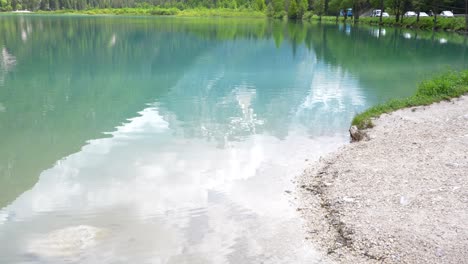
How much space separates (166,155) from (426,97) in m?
11.5

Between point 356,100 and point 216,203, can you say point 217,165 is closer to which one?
point 216,203

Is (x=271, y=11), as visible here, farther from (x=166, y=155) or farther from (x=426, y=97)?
(x=166, y=155)

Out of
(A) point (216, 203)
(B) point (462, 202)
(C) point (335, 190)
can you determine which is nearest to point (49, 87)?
(A) point (216, 203)

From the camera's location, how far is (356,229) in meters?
9.09

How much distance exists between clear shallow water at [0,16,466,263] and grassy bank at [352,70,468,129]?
1039mm

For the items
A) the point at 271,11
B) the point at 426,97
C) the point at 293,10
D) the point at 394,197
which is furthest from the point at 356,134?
the point at 271,11

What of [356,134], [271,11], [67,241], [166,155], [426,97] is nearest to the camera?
[67,241]

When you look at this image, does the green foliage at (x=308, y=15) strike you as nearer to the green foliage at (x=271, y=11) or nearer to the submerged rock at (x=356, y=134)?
the green foliage at (x=271, y=11)

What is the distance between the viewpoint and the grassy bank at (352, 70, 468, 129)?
690 inches

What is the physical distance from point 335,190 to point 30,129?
42.3ft

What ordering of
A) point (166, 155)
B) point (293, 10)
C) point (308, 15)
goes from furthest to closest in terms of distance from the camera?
1. point (293, 10)
2. point (308, 15)
3. point (166, 155)

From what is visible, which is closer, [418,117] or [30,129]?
[418,117]

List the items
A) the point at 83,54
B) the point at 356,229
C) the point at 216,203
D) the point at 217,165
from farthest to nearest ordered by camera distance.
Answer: the point at 83,54 → the point at 217,165 → the point at 216,203 → the point at 356,229

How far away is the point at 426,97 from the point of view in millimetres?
19516
